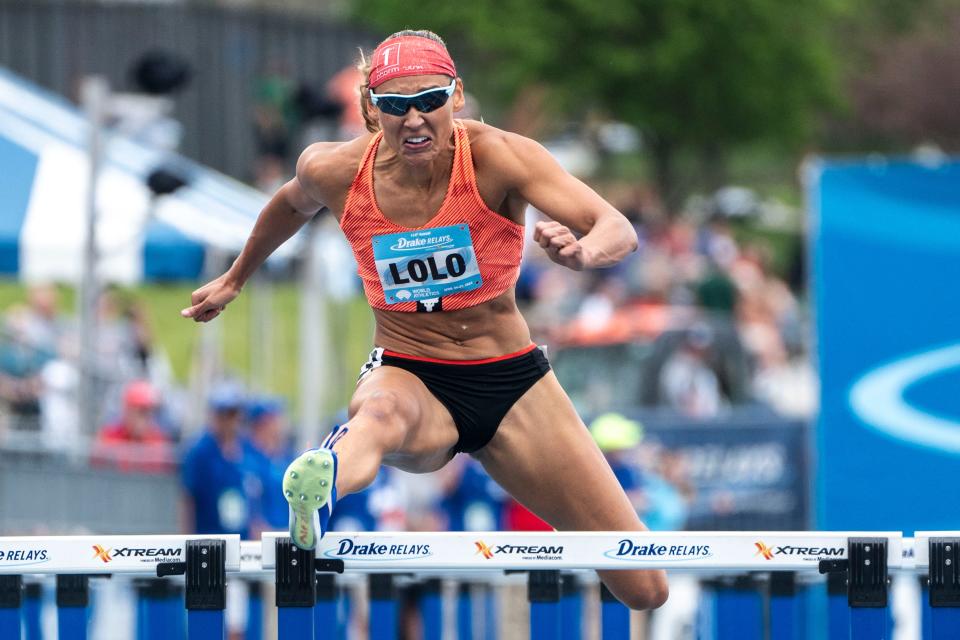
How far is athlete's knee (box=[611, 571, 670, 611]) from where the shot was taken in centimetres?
601

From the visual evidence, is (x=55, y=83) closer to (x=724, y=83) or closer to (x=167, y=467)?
(x=724, y=83)

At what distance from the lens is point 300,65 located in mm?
29297

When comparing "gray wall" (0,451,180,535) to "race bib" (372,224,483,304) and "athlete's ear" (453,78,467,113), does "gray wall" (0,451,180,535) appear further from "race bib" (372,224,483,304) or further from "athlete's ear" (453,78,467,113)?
"athlete's ear" (453,78,467,113)

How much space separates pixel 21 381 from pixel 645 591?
877cm

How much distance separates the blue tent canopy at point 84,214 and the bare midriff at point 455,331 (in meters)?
5.76

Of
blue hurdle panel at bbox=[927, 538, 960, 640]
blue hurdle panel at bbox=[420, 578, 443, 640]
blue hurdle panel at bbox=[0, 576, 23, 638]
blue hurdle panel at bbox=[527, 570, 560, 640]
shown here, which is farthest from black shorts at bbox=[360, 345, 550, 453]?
blue hurdle panel at bbox=[420, 578, 443, 640]

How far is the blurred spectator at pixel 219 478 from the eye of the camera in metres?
10.3

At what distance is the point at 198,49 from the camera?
28.4 metres

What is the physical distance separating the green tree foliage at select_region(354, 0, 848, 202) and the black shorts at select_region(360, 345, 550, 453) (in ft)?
67.7

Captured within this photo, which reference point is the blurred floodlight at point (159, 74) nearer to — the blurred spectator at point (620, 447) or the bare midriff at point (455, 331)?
the blurred spectator at point (620, 447)

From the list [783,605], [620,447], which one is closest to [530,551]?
[783,605]

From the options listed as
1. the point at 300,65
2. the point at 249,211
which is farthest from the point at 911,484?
the point at 300,65

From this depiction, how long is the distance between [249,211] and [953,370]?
6.15 meters

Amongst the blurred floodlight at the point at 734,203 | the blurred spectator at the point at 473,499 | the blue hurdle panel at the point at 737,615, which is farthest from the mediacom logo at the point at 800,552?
the blurred floodlight at the point at 734,203
